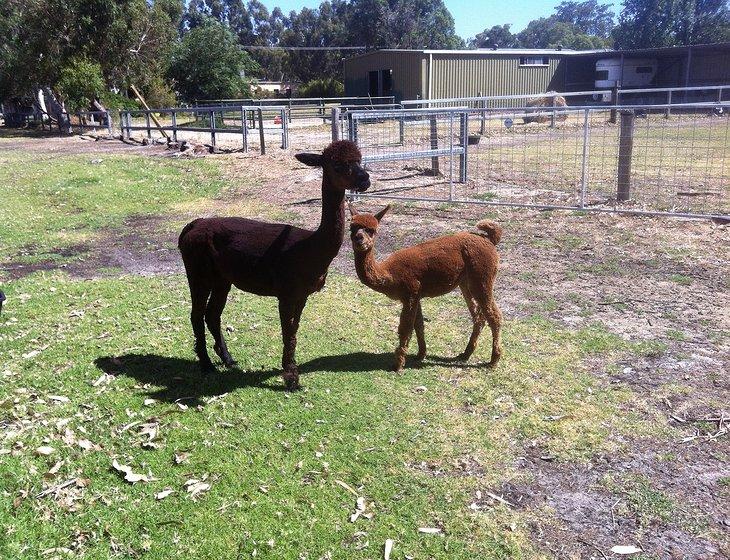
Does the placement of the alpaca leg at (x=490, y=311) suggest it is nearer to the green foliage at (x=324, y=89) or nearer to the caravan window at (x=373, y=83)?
the caravan window at (x=373, y=83)

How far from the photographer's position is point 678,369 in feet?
17.0

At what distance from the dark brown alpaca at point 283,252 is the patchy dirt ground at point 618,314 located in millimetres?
1907

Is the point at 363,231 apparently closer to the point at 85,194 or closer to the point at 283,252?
the point at 283,252

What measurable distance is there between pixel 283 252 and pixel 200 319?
104cm

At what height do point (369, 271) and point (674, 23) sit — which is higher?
point (674, 23)

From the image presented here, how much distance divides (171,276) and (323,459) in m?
4.77

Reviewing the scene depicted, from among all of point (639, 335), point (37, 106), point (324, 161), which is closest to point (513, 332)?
point (639, 335)

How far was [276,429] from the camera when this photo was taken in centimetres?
445

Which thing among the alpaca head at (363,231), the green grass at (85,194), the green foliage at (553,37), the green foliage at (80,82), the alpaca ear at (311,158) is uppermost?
the green foliage at (553,37)

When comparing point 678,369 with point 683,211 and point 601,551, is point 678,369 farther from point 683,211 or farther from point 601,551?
point 683,211

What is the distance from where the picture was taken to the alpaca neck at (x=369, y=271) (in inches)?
191

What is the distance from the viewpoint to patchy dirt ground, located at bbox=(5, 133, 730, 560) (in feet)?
11.4

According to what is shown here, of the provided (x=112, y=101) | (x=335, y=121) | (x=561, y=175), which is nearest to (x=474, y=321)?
(x=335, y=121)

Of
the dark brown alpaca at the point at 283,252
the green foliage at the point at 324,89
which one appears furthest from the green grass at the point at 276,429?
the green foliage at the point at 324,89
